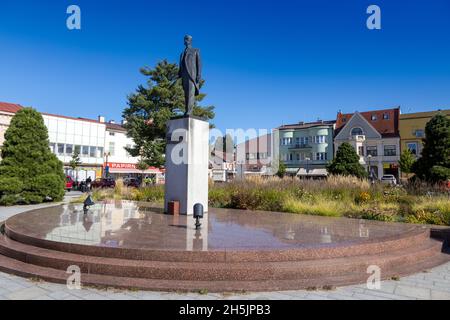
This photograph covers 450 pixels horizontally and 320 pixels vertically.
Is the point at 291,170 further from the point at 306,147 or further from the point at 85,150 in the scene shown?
the point at 85,150

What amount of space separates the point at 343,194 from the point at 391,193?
5.59 feet

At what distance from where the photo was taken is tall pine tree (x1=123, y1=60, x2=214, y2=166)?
28609mm

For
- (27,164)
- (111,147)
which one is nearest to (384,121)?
(111,147)

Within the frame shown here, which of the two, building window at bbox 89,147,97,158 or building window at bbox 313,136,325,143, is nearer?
building window at bbox 89,147,97,158

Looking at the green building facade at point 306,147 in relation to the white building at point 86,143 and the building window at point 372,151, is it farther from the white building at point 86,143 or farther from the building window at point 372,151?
the white building at point 86,143

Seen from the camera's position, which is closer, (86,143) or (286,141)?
(86,143)

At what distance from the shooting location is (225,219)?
9.08 metres

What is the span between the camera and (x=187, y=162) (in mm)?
9375

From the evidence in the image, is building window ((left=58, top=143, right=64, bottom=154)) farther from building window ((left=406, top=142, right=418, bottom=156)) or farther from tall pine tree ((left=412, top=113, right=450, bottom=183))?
building window ((left=406, top=142, right=418, bottom=156))

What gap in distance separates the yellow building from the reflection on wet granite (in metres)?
43.5

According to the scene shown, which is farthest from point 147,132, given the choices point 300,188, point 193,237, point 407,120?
point 407,120

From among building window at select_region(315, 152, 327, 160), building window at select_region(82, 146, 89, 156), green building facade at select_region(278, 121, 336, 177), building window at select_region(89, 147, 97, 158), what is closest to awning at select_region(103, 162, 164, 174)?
building window at select_region(89, 147, 97, 158)

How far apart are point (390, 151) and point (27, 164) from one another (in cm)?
4635
